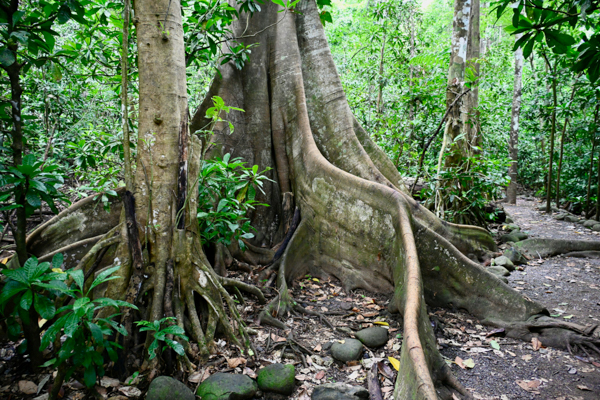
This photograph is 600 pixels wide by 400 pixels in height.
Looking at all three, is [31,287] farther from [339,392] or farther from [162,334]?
Result: [339,392]

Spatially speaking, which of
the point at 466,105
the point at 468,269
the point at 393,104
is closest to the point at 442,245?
the point at 468,269

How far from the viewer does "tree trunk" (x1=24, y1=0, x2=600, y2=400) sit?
9.30ft

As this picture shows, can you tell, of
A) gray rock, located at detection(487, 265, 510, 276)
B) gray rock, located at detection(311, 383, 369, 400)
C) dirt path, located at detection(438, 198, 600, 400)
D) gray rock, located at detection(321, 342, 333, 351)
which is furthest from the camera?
gray rock, located at detection(487, 265, 510, 276)

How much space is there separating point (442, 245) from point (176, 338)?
2.94 metres

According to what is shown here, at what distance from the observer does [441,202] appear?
20.0ft

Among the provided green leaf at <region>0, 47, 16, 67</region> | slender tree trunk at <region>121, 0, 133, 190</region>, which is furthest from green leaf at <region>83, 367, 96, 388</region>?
green leaf at <region>0, 47, 16, 67</region>

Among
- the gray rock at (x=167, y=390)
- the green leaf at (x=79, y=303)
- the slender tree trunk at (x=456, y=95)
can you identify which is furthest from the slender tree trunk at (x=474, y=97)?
the green leaf at (x=79, y=303)

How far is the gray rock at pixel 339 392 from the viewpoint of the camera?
246 cm

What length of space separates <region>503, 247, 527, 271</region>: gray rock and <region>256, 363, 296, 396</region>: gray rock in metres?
4.61

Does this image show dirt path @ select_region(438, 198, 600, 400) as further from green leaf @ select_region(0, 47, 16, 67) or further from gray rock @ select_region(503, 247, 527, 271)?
green leaf @ select_region(0, 47, 16, 67)

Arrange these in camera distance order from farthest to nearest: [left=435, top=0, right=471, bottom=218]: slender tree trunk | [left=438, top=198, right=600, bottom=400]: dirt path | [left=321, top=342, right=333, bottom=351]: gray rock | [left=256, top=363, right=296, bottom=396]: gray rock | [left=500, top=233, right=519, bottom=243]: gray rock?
[left=500, top=233, right=519, bottom=243]: gray rock, [left=435, top=0, right=471, bottom=218]: slender tree trunk, [left=321, top=342, right=333, bottom=351]: gray rock, [left=438, top=198, right=600, bottom=400]: dirt path, [left=256, top=363, right=296, bottom=396]: gray rock

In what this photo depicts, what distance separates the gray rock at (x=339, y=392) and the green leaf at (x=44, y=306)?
180cm

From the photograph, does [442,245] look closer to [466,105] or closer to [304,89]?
[304,89]

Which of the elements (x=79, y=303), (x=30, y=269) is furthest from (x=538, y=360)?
(x=30, y=269)
